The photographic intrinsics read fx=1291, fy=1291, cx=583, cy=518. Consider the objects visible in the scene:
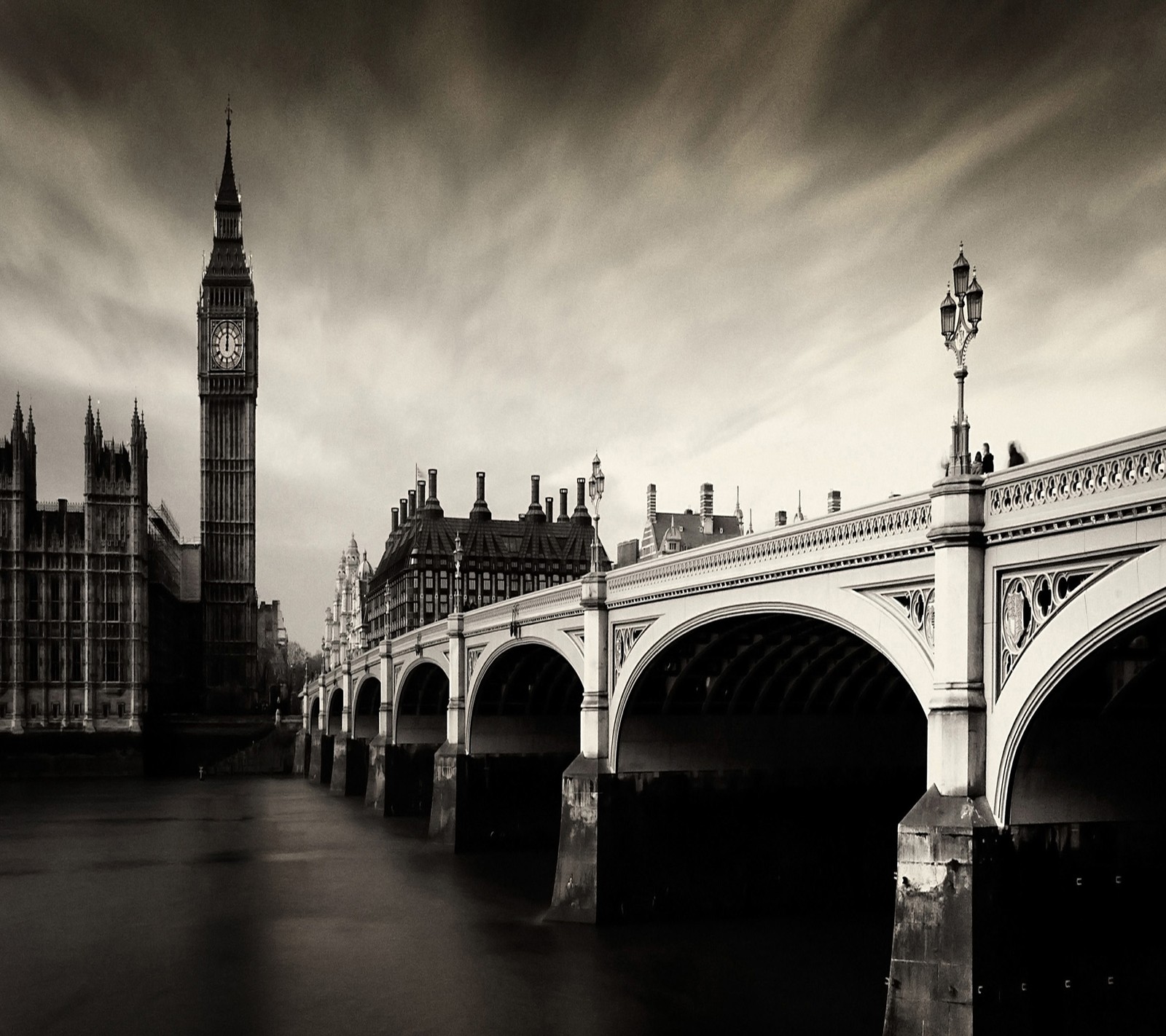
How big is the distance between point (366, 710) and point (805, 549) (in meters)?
57.1

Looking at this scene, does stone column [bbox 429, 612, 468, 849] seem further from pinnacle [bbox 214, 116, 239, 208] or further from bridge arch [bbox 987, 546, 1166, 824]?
pinnacle [bbox 214, 116, 239, 208]

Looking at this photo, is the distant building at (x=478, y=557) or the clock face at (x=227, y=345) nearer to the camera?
the distant building at (x=478, y=557)

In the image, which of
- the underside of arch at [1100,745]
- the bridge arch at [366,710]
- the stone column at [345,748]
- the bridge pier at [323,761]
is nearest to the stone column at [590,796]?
the underside of arch at [1100,745]

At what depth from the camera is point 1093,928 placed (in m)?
18.2

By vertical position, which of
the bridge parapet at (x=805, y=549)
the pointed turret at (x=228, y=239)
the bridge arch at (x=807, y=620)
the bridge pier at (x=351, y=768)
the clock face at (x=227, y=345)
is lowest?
the bridge pier at (x=351, y=768)

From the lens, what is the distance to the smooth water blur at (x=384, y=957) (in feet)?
76.3

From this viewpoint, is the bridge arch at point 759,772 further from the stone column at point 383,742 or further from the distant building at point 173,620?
the distant building at point 173,620

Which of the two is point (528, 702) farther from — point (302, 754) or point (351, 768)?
point (302, 754)

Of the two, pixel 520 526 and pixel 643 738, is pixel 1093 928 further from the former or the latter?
pixel 520 526

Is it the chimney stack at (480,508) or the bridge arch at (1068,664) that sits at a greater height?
the chimney stack at (480,508)

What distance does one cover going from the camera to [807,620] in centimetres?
2573

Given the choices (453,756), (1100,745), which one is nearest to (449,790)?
(453,756)

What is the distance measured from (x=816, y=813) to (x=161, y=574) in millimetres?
85439

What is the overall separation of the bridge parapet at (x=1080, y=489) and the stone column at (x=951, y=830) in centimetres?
42
